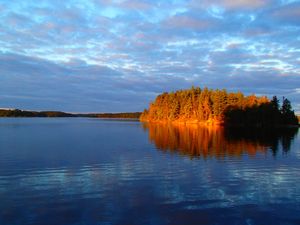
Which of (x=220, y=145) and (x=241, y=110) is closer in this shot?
(x=220, y=145)

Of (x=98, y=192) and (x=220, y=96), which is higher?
(x=220, y=96)

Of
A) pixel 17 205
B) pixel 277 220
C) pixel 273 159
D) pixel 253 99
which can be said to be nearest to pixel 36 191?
pixel 17 205

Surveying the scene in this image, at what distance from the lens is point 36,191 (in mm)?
24688

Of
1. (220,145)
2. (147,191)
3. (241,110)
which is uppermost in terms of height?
(241,110)

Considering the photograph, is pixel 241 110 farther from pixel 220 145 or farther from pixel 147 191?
pixel 147 191

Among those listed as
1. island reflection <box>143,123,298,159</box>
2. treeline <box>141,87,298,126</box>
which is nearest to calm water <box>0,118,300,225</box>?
island reflection <box>143,123,298,159</box>

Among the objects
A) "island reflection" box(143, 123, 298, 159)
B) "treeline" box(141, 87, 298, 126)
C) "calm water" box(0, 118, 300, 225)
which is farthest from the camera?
"treeline" box(141, 87, 298, 126)

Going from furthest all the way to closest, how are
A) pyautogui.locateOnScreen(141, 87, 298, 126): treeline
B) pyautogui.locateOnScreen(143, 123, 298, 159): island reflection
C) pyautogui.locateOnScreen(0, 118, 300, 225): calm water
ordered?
pyautogui.locateOnScreen(141, 87, 298, 126): treeline → pyautogui.locateOnScreen(143, 123, 298, 159): island reflection → pyautogui.locateOnScreen(0, 118, 300, 225): calm water

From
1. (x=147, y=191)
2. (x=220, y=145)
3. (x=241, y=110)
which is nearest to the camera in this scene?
(x=147, y=191)

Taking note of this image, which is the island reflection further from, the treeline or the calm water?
the treeline

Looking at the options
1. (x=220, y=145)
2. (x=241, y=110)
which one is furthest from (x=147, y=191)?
(x=241, y=110)

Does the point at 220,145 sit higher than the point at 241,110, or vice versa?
the point at 241,110

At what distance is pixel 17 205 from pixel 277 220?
1442cm

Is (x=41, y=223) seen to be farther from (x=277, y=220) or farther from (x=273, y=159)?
(x=273, y=159)
